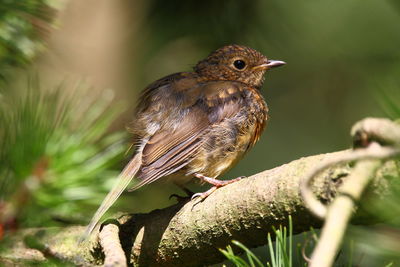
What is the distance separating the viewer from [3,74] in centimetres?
436


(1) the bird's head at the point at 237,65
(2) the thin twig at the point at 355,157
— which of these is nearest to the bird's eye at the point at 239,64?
(1) the bird's head at the point at 237,65

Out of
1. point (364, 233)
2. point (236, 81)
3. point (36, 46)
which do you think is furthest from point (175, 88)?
point (364, 233)

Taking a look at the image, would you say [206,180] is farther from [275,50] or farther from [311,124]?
[311,124]

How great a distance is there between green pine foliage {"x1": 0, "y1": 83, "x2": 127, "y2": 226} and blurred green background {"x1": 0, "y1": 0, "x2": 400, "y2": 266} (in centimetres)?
91

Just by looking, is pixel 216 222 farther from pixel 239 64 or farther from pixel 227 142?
pixel 239 64

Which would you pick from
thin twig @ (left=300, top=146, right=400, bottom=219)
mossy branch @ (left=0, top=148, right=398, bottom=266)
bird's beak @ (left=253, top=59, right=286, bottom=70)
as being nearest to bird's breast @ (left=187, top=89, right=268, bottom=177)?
bird's beak @ (left=253, top=59, right=286, bottom=70)

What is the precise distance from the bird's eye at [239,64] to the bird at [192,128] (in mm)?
282

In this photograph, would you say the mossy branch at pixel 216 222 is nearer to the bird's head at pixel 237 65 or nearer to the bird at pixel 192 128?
the bird at pixel 192 128

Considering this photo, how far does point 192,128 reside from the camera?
16.0 ft

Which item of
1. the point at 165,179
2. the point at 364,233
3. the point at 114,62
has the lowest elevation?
the point at 165,179

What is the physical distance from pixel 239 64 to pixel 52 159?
3.02 m

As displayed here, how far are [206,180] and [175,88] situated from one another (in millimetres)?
882

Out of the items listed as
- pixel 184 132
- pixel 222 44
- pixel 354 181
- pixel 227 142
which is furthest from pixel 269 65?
pixel 354 181

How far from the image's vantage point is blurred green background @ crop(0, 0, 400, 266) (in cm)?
544
